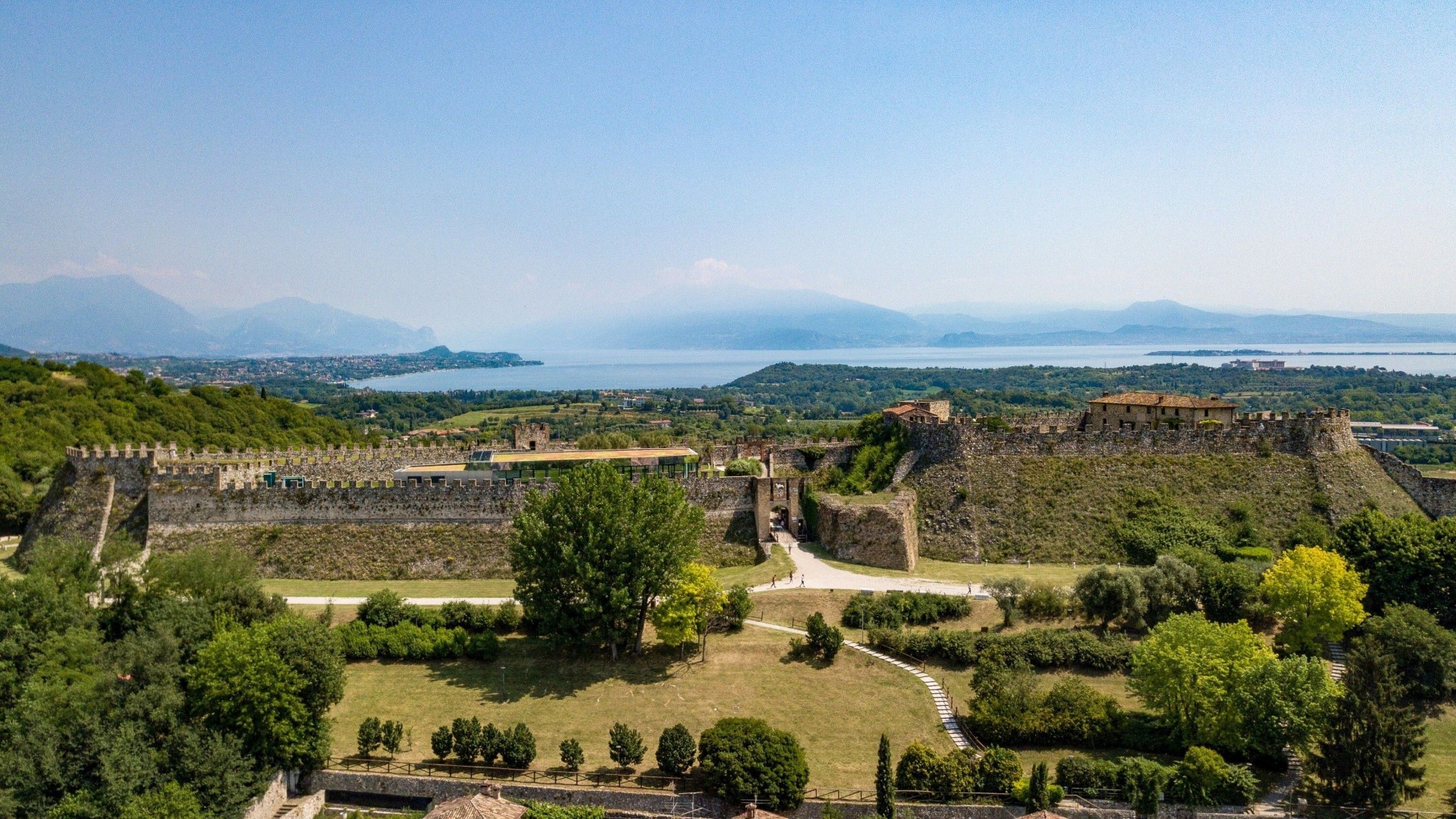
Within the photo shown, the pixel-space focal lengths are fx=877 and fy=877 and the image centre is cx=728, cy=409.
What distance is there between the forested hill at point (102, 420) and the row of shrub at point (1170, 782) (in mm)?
56087

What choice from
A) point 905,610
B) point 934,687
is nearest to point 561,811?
point 934,687

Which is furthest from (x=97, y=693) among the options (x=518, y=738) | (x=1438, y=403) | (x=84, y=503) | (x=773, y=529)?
(x=1438, y=403)

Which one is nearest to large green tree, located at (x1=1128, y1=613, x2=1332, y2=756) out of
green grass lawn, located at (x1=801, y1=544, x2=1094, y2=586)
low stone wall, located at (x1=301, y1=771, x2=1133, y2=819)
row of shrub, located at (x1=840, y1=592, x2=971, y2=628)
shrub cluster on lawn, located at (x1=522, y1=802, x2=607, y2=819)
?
low stone wall, located at (x1=301, y1=771, x2=1133, y2=819)

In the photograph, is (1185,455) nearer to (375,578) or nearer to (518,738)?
(518,738)

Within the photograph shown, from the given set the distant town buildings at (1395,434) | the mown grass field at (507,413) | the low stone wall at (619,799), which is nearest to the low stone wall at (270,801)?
the low stone wall at (619,799)

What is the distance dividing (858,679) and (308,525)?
28.6 metres

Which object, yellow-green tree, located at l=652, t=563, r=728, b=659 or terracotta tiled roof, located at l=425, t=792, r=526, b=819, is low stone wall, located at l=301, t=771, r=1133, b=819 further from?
yellow-green tree, located at l=652, t=563, r=728, b=659

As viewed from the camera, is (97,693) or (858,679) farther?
(858,679)

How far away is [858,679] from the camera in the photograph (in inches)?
1254

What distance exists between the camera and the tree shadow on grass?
3200 cm

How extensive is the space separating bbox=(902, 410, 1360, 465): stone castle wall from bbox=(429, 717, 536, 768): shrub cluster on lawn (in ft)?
90.0

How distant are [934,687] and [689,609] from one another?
9389mm

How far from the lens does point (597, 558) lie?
33.3 m

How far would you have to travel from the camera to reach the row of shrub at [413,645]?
33969mm
